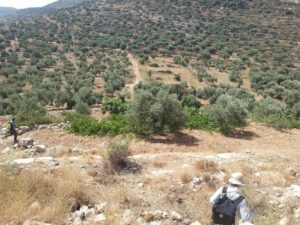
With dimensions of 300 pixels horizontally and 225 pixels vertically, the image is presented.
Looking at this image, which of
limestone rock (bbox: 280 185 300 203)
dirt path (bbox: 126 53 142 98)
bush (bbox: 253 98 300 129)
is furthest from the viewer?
dirt path (bbox: 126 53 142 98)

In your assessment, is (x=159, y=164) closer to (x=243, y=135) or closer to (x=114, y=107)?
(x=243, y=135)

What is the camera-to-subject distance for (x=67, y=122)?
1998 centimetres

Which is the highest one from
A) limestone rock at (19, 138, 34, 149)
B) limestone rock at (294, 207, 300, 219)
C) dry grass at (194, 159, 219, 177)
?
limestone rock at (294, 207, 300, 219)

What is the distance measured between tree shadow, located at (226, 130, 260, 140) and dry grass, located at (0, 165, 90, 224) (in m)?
9.79

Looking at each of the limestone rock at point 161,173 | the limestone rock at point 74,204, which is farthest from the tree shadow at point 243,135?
the limestone rock at point 74,204

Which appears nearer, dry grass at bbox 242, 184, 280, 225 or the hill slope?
dry grass at bbox 242, 184, 280, 225

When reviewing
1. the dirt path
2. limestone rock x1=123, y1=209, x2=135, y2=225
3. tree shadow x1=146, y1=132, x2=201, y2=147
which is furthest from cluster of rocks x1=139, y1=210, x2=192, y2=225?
the dirt path

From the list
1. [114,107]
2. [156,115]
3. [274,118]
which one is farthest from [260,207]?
[114,107]

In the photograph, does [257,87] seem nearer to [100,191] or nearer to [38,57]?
[38,57]

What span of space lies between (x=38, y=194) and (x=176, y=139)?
8768 millimetres

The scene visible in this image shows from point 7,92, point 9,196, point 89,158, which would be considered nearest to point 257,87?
point 7,92

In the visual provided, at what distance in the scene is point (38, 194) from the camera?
343 inches

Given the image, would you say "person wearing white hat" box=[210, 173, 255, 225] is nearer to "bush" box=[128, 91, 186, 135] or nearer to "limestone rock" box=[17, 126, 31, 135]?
"bush" box=[128, 91, 186, 135]

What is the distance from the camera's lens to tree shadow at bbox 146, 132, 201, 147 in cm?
1626
